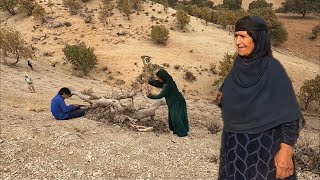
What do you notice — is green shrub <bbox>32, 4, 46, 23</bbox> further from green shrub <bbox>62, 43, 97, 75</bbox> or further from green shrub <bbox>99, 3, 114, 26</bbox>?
green shrub <bbox>62, 43, 97, 75</bbox>

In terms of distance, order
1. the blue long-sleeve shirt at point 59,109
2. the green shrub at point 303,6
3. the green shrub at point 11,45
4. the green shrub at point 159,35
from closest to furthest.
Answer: the blue long-sleeve shirt at point 59,109
the green shrub at point 11,45
the green shrub at point 159,35
the green shrub at point 303,6

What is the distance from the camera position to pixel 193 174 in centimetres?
666

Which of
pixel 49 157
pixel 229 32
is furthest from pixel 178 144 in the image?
pixel 229 32

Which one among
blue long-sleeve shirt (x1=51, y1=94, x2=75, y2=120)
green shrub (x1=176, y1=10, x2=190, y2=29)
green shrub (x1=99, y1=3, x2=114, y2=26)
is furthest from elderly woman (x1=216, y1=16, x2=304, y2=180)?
green shrub (x1=176, y1=10, x2=190, y2=29)

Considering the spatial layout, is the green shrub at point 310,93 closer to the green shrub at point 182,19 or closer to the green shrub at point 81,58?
the green shrub at point 81,58

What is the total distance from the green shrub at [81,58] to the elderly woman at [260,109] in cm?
2091

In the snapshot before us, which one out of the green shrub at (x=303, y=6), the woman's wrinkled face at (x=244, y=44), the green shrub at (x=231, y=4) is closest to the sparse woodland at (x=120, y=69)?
the green shrub at (x=303, y=6)

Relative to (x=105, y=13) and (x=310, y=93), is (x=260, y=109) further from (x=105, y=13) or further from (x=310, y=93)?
(x=105, y=13)

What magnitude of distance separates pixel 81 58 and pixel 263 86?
2118 cm

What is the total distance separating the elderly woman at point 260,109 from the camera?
2.69 metres

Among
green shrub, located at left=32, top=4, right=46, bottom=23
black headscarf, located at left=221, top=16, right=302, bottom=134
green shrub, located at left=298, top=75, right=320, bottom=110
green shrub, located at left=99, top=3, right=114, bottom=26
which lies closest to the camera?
black headscarf, located at left=221, top=16, right=302, bottom=134

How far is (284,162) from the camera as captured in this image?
274 centimetres

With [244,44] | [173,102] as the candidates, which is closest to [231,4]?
[173,102]

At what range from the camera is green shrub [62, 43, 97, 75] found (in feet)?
75.7
